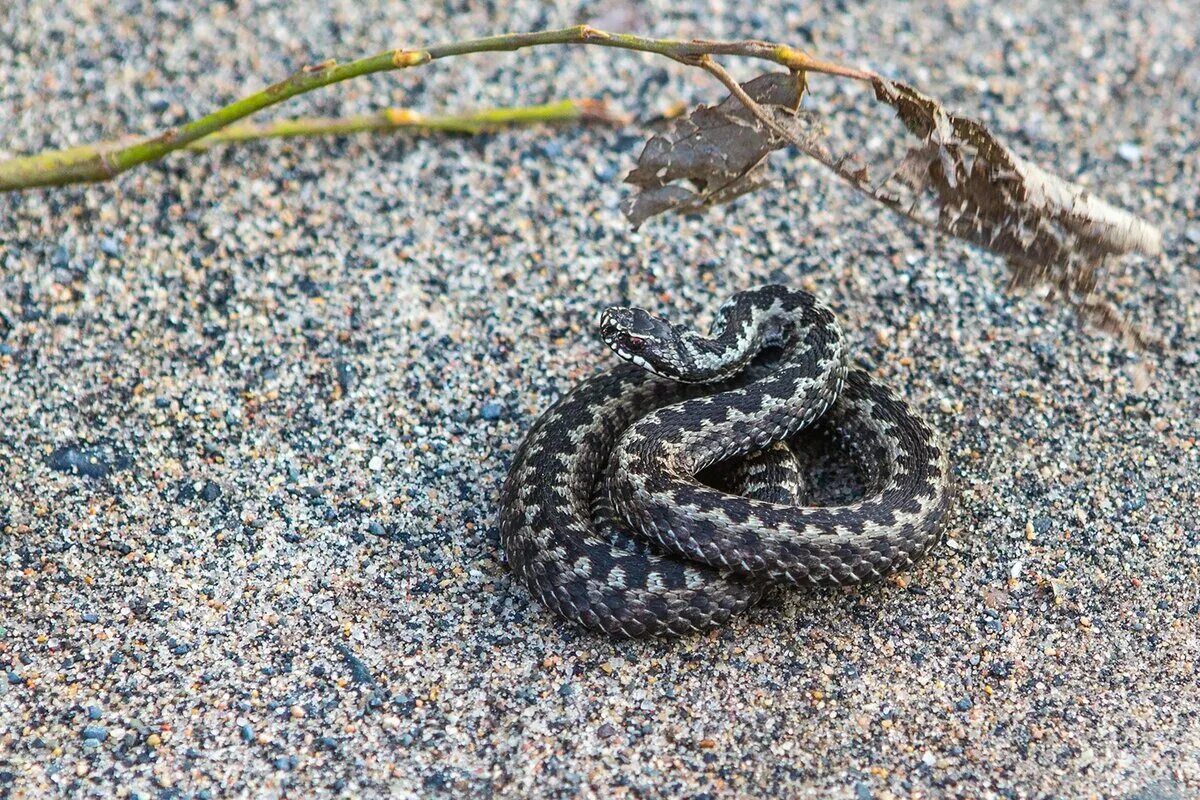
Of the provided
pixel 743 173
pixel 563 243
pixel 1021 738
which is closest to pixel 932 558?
pixel 1021 738

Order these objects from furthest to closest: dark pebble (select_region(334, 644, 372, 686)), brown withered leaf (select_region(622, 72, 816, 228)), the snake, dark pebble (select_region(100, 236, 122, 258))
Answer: dark pebble (select_region(100, 236, 122, 258)) → brown withered leaf (select_region(622, 72, 816, 228)) → the snake → dark pebble (select_region(334, 644, 372, 686))

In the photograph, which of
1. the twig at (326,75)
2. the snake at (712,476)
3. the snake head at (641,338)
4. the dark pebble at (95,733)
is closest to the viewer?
the dark pebble at (95,733)

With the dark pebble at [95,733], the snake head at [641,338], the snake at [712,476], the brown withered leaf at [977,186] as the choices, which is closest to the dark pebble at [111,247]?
the snake at [712,476]

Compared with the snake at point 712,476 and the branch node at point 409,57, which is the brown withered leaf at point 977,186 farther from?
the branch node at point 409,57

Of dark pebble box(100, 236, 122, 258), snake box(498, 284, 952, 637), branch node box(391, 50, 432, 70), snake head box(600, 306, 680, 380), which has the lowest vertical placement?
snake box(498, 284, 952, 637)

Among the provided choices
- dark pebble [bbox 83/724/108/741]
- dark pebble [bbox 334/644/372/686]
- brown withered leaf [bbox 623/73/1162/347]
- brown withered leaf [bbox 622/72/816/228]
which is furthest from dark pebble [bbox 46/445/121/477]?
brown withered leaf [bbox 623/73/1162/347]

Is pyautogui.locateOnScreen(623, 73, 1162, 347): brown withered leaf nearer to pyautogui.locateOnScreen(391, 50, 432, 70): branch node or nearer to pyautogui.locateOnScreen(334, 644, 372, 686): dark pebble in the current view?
pyautogui.locateOnScreen(391, 50, 432, 70): branch node

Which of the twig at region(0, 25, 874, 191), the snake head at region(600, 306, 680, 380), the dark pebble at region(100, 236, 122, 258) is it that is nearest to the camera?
the twig at region(0, 25, 874, 191)
